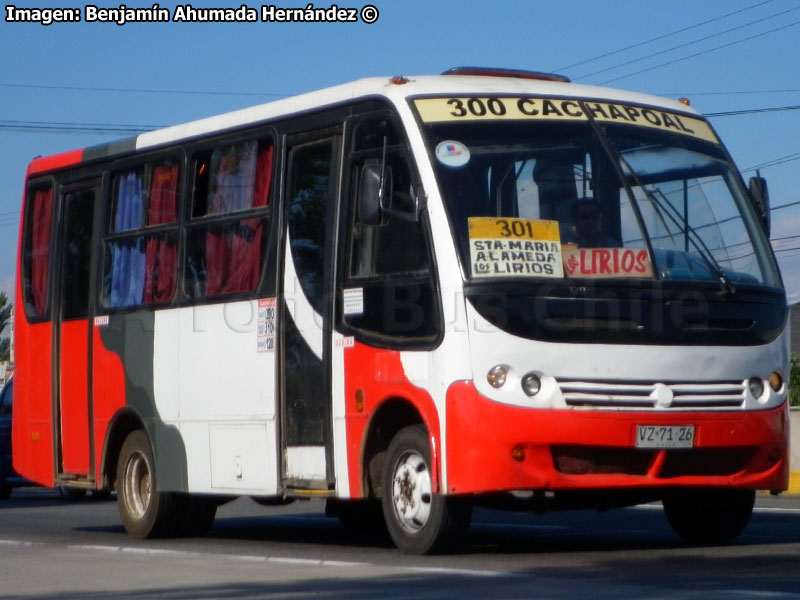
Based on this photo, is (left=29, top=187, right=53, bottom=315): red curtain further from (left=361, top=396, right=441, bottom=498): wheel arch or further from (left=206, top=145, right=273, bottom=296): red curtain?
(left=361, top=396, right=441, bottom=498): wheel arch

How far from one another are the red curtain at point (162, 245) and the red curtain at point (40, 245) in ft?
6.16

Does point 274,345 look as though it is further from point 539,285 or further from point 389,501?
point 539,285

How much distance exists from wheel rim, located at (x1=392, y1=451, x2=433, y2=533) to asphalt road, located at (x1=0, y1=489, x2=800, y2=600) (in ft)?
0.87

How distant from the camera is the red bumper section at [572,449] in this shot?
10258 mm

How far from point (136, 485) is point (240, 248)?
2.67m

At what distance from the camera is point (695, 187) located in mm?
11430

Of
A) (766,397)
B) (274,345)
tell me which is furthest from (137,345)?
(766,397)

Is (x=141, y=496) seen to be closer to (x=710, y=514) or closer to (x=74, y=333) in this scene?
(x=74, y=333)

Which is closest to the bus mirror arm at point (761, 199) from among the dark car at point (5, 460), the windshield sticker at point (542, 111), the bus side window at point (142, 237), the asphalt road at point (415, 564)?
the windshield sticker at point (542, 111)

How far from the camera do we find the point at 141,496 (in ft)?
46.7

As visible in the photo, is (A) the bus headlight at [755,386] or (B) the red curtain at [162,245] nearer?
(A) the bus headlight at [755,386]

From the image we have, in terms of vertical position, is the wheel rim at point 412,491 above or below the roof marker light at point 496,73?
below

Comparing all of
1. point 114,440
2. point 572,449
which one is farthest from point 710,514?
point 114,440

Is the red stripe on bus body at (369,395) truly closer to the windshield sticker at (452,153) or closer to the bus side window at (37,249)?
the windshield sticker at (452,153)
